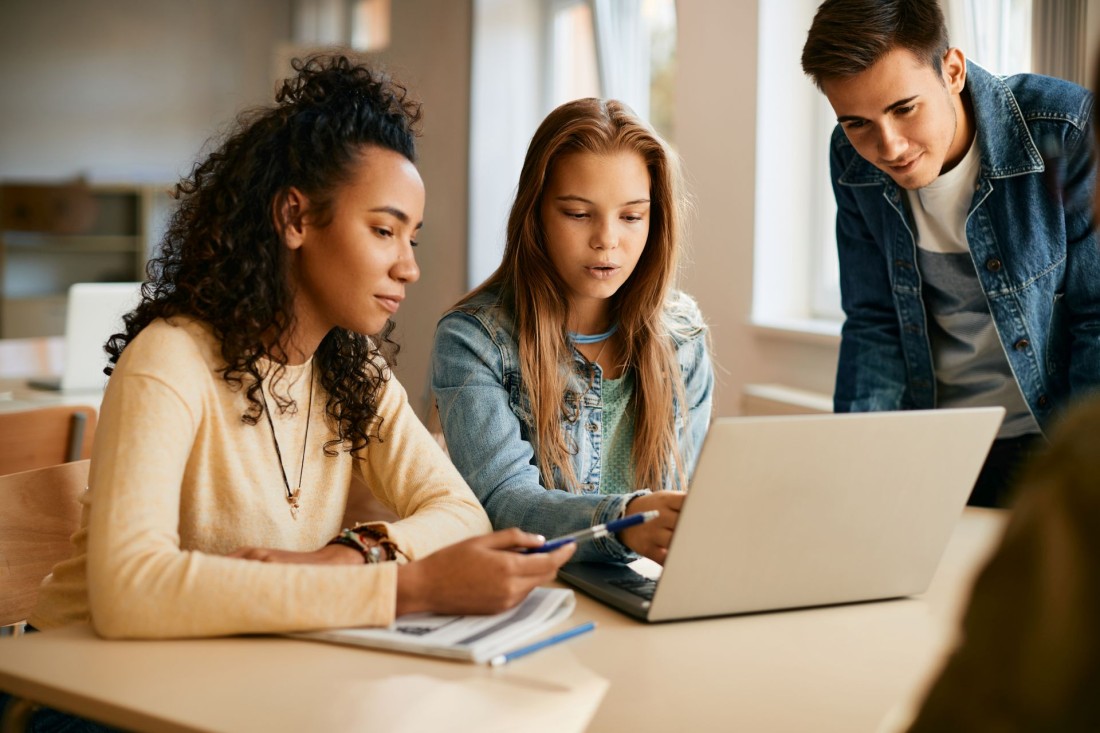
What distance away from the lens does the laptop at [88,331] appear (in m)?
3.11

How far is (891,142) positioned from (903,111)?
51 millimetres

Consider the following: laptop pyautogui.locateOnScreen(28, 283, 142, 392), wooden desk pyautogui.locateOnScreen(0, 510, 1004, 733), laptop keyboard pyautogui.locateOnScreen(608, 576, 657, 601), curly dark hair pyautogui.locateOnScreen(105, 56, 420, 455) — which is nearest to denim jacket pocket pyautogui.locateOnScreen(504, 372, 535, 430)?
curly dark hair pyautogui.locateOnScreen(105, 56, 420, 455)

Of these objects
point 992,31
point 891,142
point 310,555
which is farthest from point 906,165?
point 992,31

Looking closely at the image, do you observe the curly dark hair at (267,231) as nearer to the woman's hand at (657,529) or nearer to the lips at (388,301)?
the lips at (388,301)

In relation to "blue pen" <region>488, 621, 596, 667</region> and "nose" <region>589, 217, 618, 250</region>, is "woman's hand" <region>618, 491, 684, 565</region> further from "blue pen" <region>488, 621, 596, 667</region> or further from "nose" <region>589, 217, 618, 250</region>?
"nose" <region>589, 217, 618, 250</region>

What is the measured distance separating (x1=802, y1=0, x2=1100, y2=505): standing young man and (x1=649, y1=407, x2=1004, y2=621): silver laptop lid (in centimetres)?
67

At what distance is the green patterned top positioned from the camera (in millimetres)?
1659

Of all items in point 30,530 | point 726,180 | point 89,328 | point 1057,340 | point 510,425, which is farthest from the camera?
point 726,180

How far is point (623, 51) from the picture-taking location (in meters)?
4.52

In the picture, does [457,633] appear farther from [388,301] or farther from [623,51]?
[623,51]

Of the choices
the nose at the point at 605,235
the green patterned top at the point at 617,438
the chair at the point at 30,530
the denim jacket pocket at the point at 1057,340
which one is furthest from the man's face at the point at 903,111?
the chair at the point at 30,530

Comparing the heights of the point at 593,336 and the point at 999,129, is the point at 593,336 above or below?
below

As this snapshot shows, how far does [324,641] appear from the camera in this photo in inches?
40.8

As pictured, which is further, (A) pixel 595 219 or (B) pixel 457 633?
(A) pixel 595 219
